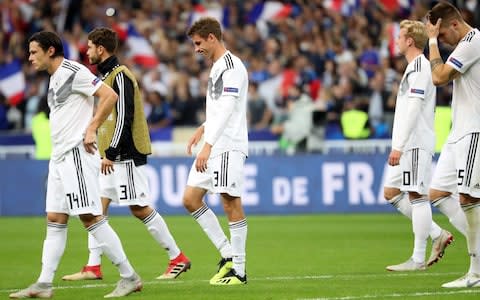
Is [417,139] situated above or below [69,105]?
below

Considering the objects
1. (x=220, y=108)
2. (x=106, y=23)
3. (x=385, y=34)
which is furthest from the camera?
(x=106, y=23)

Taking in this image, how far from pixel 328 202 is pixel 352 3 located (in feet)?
21.5

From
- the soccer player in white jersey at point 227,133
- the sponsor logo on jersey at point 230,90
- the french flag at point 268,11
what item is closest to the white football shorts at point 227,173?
the soccer player in white jersey at point 227,133

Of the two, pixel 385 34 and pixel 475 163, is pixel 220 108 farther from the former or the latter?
pixel 385 34

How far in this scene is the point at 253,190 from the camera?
22.9 meters

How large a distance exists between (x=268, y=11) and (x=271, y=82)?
3436 mm

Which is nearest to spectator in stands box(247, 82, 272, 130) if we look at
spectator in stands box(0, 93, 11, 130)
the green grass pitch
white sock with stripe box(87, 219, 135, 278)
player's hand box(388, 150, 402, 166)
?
the green grass pitch

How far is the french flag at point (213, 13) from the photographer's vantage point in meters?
28.4

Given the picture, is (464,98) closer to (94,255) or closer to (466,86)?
(466,86)

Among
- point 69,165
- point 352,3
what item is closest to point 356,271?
point 69,165

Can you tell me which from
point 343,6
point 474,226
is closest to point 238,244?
point 474,226

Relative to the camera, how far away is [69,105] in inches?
422

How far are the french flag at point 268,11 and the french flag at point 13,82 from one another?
18.4ft

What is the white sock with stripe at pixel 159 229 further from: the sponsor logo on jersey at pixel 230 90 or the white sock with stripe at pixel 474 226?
the white sock with stripe at pixel 474 226
